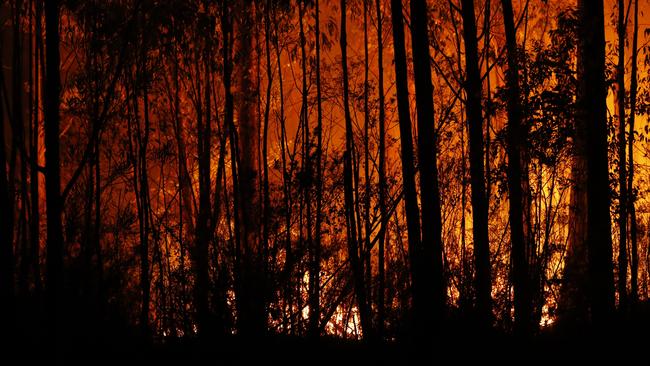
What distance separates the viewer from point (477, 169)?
481 cm

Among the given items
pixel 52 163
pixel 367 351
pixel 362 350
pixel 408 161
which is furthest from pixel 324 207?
pixel 52 163

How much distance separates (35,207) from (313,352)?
2277mm

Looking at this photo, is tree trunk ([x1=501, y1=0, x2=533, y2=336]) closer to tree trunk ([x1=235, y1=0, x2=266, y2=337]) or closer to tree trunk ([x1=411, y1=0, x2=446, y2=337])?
tree trunk ([x1=411, y1=0, x2=446, y2=337])

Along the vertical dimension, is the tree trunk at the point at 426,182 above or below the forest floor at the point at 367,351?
above

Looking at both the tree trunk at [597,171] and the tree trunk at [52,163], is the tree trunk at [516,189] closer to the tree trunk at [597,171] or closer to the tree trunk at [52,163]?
the tree trunk at [597,171]

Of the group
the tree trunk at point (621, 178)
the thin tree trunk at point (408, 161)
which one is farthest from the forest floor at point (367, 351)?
the tree trunk at point (621, 178)

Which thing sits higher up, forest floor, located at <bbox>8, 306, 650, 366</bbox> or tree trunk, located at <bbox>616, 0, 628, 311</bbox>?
tree trunk, located at <bbox>616, 0, 628, 311</bbox>

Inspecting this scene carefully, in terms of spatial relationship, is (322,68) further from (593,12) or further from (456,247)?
(593,12)

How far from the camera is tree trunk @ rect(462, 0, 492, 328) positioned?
4.77 metres

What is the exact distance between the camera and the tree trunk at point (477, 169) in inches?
188

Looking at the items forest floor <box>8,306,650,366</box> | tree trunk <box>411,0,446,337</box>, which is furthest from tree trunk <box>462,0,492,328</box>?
tree trunk <box>411,0,446,337</box>

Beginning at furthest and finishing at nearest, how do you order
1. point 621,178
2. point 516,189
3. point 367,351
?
1. point 621,178
2. point 516,189
3. point 367,351

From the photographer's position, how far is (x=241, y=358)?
4.75 m

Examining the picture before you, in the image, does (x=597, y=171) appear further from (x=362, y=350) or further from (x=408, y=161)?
(x=362, y=350)
